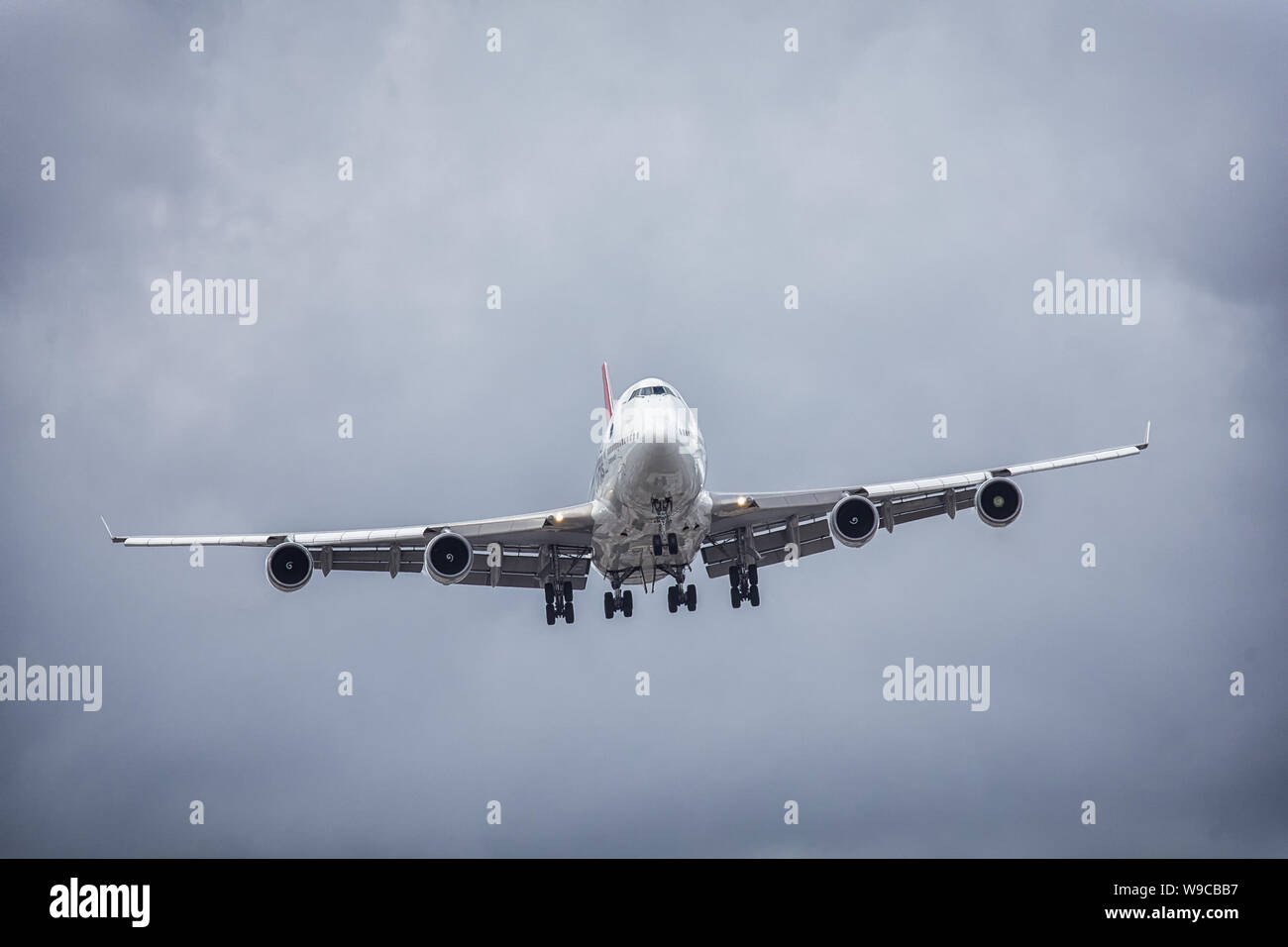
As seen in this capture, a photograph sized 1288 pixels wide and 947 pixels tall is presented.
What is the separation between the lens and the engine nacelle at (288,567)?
126ft

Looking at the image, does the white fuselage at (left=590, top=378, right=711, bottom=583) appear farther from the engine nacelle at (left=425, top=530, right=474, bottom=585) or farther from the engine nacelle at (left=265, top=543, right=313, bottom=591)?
the engine nacelle at (left=265, top=543, right=313, bottom=591)

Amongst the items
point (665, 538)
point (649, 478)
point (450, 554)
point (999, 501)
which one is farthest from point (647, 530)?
point (999, 501)

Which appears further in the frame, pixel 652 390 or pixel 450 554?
pixel 450 554

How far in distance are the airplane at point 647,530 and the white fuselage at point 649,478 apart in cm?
4

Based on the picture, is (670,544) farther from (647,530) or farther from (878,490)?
(878,490)

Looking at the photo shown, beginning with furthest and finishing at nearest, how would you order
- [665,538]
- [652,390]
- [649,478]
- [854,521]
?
1. [665,538]
2. [854,521]
3. [652,390]
4. [649,478]

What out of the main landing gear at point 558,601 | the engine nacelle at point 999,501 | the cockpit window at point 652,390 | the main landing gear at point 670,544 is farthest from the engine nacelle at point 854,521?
the main landing gear at point 558,601

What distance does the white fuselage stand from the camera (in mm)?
34031

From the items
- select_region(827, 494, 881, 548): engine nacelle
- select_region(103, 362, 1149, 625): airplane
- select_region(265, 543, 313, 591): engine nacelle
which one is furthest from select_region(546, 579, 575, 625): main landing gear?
select_region(827, 494, 881, 548): engine nacelle

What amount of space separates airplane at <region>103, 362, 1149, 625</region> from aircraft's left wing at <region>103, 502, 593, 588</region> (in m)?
0.05

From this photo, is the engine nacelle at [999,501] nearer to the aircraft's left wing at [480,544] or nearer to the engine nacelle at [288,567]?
the aircraft's left wing at [480,544]

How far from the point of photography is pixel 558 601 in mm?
43562

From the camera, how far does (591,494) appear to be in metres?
39.4

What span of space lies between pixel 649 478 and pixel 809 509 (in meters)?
8.20
